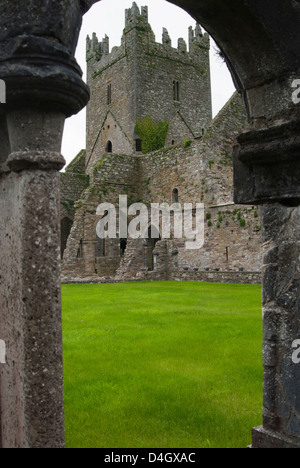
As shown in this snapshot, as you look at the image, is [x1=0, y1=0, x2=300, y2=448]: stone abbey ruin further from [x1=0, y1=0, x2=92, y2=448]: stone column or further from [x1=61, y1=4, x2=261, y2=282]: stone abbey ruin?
[x1=61, y1=4, x2=261, y2=282]: stone abbey ruin

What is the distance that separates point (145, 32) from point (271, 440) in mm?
32887

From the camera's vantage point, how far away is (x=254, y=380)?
16.6 ft

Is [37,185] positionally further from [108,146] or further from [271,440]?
[108,146]

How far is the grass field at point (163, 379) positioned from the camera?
3.81 m

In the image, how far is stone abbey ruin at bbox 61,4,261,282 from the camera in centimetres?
1938

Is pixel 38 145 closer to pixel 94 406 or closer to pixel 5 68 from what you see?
pixel 5 68

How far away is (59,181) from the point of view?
8.08 feet

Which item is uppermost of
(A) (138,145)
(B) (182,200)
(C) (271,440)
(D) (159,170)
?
(A) (138,145)

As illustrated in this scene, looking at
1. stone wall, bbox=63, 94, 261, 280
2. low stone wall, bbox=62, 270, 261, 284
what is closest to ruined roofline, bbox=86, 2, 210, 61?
stone wall, bbox=63, 94, 261, 280

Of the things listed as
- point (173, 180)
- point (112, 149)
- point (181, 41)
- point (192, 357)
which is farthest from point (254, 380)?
point (181, 41)

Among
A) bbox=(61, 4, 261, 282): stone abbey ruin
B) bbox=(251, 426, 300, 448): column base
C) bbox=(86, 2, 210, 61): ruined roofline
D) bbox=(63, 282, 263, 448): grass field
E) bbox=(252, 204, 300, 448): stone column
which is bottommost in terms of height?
bbox=(63, 282, 263, 448): grass field

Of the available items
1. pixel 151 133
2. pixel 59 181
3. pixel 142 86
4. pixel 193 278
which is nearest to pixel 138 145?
pixel 151 133

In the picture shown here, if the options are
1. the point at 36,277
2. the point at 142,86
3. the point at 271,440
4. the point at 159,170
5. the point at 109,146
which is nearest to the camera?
the point at 36,277

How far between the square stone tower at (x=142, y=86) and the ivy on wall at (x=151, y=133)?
0.39 metres
